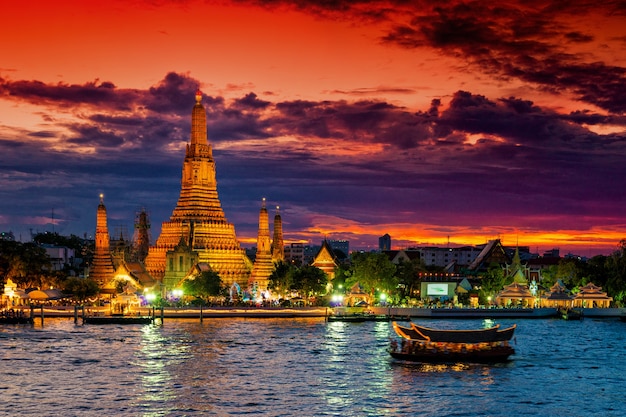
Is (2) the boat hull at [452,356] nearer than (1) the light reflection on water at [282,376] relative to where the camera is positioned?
No

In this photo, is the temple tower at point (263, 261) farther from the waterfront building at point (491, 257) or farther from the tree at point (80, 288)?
the waterfront building at point (491, 257)

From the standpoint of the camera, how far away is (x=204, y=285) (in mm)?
119188

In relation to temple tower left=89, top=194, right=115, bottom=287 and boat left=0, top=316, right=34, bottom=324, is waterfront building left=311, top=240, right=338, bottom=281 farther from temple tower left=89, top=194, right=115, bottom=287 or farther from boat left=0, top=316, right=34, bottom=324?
boat left=0, top=316, right=34, bottom=324

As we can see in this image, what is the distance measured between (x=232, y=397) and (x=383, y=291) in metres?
72.1

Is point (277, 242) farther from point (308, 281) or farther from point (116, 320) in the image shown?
point (116, 320)

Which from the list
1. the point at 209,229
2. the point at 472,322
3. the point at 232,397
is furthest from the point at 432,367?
the point at 209,229

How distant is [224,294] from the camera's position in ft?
403

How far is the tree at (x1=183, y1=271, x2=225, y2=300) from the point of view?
119188 millimetres

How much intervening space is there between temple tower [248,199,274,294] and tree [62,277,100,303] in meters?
20.8

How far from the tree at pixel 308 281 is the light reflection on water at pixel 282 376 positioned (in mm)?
28876

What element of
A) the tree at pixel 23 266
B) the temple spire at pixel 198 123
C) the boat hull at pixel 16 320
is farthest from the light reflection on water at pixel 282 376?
the temple spire at pixel 198 123

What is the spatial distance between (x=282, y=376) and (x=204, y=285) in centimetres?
5639

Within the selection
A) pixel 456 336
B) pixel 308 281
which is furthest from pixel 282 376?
pixel 308 281

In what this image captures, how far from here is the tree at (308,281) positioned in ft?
404
